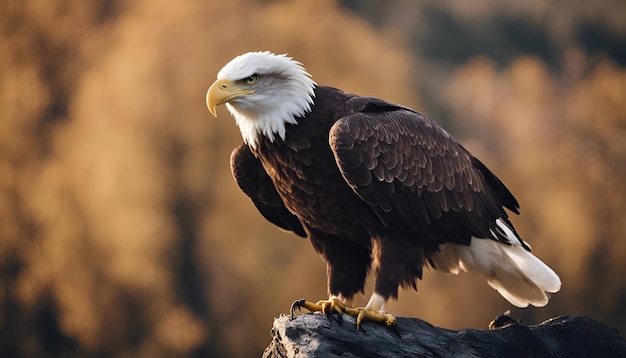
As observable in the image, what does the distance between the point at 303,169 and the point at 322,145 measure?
0.16 metres

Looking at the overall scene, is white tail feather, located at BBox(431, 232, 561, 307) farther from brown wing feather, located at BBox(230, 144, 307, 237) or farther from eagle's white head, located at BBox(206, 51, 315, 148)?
eagle's white head, located at BBox(206, 51, 315, 148)

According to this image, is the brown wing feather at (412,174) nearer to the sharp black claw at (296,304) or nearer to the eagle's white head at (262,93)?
the eagle's white head at (262,93)

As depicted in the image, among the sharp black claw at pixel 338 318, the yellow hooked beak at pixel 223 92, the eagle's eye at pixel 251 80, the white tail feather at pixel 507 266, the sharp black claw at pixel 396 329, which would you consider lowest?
the sharp black claw at pixel 338 318

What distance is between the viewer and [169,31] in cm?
884

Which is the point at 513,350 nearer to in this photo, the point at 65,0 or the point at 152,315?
the point at 152,315

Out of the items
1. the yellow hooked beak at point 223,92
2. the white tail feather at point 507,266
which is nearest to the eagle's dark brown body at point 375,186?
the white tail feather at point 507,266

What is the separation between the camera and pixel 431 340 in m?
3.63

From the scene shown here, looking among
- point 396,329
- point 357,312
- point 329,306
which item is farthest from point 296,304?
point 396,329

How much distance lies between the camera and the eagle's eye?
3878 millimetres

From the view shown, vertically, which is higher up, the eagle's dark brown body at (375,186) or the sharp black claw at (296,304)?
the eagle's dark brown body at (375,186)

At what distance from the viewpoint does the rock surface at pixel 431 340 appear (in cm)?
339

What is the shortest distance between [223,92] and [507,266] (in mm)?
1983

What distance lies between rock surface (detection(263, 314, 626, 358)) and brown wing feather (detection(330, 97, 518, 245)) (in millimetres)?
555

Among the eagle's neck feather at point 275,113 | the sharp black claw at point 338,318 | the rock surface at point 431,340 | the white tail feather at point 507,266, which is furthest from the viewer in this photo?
the white tail feather at point 507,266
